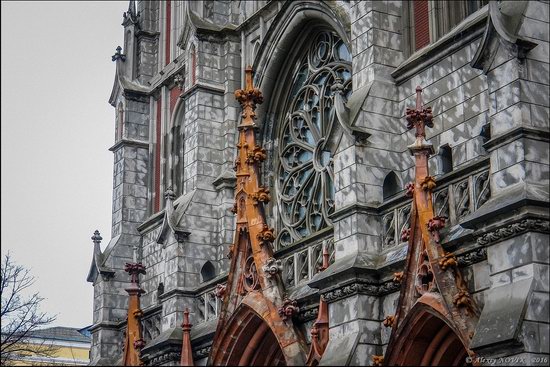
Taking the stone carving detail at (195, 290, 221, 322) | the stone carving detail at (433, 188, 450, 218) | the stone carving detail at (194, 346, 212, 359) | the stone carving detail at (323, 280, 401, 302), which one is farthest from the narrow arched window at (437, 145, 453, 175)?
the stone carving detail at (194, 346, 212, 359)

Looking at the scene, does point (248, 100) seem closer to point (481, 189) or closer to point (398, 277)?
point (398, 277)

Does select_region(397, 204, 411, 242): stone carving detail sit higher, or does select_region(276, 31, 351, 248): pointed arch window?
select_region(276, 31, 351, 248): pointed arch window

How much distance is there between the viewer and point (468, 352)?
696 inches

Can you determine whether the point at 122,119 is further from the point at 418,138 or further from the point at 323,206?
the point at 418,138

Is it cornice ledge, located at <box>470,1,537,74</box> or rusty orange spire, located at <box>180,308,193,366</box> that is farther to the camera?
rusty orange spire, located at <box>180,308,193,366</box>

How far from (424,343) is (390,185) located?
3.56 meters

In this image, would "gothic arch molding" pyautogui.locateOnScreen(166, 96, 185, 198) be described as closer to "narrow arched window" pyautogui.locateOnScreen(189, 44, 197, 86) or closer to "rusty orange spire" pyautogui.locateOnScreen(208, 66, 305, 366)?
"narrow arched window" pyautogui.locateOnScreen(189, 44, 197, 86)

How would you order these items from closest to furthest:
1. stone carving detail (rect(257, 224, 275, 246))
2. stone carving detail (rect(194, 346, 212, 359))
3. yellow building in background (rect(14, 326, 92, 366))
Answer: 1. stone carving detail (rect(257, 224, 275, 246))
2. stone carving detail (rect(194, 346, 212, 359))
3. yellow building in background (rect(14, 326, 92, 366))

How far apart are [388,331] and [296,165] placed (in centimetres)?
763

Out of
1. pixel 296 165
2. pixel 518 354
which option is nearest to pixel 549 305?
pixel 518 354

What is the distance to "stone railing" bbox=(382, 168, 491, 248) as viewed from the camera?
18609mm

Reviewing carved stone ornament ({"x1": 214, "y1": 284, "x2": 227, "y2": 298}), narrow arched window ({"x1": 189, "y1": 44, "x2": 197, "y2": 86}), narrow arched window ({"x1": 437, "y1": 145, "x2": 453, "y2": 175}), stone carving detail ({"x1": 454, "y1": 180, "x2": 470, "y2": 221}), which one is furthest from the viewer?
narrow arched window ({"x1": 189, "y1": 44, "x2": 197, "y2": 86})

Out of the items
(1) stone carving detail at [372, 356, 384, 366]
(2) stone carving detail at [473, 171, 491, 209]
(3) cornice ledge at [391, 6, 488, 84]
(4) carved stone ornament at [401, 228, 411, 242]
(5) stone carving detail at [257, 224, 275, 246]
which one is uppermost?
(3) cornice ledge at [391, 6, 488, 84]

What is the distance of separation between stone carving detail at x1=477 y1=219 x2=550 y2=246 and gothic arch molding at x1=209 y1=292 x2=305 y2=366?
6602 millimetres
